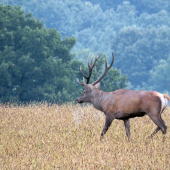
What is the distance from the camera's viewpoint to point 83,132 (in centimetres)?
707

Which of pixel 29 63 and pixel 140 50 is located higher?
pixel 29 63

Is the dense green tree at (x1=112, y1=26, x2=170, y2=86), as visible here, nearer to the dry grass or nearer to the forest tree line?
the forest tree line

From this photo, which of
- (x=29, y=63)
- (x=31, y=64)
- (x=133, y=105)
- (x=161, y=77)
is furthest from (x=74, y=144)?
(x=161, y=77)

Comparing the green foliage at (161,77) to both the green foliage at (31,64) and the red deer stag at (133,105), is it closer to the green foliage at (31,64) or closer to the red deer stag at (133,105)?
the green foliage at (31,64)

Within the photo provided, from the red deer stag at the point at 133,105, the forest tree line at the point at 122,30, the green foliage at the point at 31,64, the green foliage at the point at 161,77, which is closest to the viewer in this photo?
the red deer stag at the point at 133,105

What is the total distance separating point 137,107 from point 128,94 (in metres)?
0.36

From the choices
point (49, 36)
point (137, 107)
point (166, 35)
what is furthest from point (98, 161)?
point (166, 35)

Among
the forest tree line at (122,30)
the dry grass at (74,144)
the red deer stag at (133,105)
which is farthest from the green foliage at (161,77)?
the red deer stag at (133,105)

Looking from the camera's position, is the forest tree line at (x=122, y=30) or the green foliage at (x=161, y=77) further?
the forest tree line at (x=122, y=30)

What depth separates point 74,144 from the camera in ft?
20.3

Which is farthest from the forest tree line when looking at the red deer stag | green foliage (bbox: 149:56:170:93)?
the red deer stag

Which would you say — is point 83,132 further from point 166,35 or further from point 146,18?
point 146,18

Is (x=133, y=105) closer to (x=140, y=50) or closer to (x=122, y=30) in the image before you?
(x=140, y=50)

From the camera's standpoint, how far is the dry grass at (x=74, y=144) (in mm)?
4910
